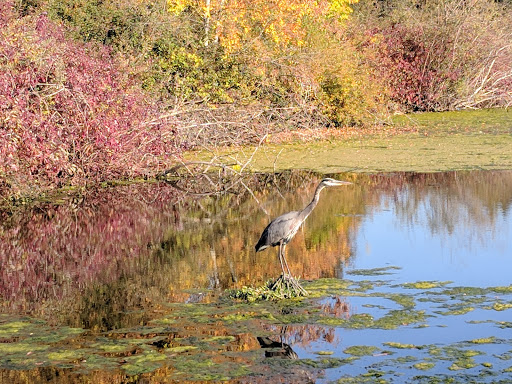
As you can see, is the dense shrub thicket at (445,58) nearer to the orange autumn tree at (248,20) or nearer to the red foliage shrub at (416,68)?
the red foliage shrub at (416,68)

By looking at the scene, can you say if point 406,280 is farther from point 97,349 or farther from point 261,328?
point 97,349

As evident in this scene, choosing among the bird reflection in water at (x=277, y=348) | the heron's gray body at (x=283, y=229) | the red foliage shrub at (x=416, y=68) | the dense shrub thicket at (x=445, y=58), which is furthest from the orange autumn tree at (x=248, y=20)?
the bird reflection in water at (x=277, y=348)

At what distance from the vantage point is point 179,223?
13523 millimetres

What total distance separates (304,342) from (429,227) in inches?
227

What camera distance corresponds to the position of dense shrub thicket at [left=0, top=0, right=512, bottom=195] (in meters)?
15.5

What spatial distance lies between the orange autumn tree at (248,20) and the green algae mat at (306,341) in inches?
555

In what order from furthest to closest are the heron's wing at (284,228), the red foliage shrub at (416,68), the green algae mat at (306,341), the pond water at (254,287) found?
the red foliage shrub at (416,68) → the heron's wing at (284,228) → the pond water at (254,287) → the green algae mat at (306,341)

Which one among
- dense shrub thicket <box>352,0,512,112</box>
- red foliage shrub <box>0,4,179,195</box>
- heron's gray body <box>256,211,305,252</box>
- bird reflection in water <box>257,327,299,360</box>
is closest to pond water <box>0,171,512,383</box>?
bird reflection in water <box>257,327,299,360</box>

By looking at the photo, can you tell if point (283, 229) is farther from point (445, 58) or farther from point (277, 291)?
point (445, 58)

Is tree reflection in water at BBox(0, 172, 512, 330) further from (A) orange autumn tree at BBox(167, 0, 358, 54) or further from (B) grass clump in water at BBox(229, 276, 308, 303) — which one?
(A) orange autumn tree at BBox(167, 0, 358, 54)

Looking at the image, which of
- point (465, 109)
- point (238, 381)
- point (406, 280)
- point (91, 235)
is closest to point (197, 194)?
point (91, 235)

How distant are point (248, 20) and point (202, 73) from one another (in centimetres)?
245

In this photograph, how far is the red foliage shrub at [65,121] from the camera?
579 inches

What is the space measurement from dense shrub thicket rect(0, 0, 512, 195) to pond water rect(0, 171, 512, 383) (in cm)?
125
